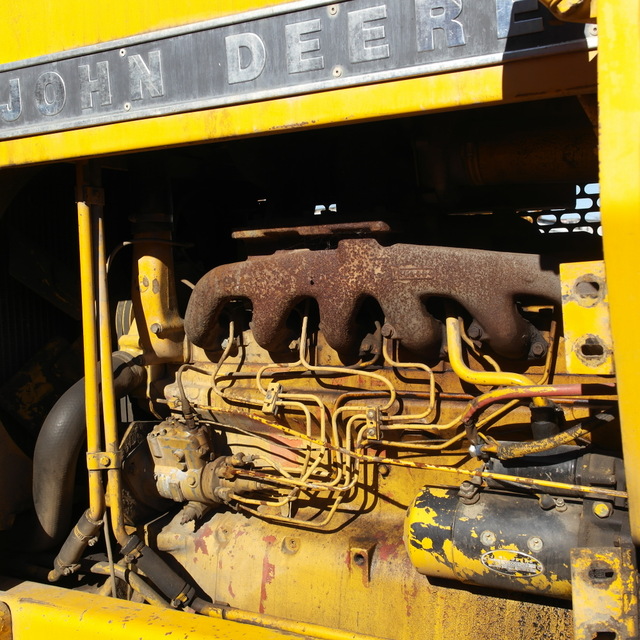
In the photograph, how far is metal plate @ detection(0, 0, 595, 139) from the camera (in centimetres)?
114

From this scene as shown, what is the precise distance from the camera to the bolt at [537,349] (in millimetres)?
1638

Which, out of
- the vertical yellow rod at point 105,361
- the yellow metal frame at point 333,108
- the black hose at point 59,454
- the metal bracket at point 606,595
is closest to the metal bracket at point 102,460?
the vertical yellow rod at point 105,361

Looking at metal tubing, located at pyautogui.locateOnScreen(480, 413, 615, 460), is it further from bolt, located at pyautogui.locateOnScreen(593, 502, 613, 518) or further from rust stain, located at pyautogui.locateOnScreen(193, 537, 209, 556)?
rust stain, located at pyautogui.locateOnScreen(193, 537, 209, 556)

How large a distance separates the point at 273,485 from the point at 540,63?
1307mm

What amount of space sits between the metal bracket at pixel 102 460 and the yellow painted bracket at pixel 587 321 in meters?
1.19

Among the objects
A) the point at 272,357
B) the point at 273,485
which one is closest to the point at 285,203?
the point at 272,357

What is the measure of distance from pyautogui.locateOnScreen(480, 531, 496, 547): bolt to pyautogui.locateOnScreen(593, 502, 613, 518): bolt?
22 centimetres

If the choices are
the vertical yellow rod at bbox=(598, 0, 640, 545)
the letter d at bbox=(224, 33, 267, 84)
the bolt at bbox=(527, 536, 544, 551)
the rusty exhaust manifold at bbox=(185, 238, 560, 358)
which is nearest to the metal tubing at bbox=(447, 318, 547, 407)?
the rusty exhaust manifold at bbox=(185, 238, 560, 358)

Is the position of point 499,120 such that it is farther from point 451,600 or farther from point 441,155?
point 451,600

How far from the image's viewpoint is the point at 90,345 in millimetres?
1808

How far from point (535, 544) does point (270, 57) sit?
1.11 m

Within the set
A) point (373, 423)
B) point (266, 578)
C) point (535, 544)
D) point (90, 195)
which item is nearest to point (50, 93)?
point (90, 195)

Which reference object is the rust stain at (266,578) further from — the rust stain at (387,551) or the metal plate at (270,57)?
the metal plate at (270,57)

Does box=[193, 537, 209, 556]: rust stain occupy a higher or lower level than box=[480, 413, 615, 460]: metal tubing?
lower
